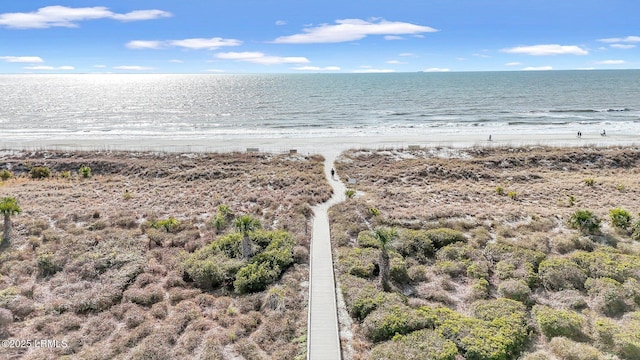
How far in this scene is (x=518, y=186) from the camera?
134ft

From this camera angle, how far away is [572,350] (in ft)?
49.9

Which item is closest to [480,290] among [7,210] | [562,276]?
[562,276]

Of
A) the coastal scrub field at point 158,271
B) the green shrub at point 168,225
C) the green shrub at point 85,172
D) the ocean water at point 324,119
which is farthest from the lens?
the ocean water at point 324,119

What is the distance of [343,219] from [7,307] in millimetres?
21105

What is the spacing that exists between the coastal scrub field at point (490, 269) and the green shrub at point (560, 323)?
0.05 metres

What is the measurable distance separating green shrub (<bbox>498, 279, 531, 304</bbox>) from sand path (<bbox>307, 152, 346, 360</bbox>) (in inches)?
366

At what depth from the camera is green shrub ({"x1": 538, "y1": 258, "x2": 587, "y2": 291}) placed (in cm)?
2044

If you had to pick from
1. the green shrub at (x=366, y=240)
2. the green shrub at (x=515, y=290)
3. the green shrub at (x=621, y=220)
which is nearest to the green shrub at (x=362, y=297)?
the green shrub at (x=366, y=240)

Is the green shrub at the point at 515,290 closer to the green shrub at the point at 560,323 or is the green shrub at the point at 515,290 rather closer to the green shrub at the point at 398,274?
the green shrub at the point at 560,323

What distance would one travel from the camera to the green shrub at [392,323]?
655 inches

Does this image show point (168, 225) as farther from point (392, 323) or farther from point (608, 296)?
point (608, 296)

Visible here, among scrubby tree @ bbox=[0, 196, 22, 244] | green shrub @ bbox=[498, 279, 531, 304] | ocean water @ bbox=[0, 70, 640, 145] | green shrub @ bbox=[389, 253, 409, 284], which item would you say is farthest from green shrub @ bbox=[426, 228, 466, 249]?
ocean water @ bbox=[0, 70, 640, 145]

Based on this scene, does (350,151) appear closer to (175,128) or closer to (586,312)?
(586,312)

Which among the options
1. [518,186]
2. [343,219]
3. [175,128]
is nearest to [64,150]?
[175,128]
